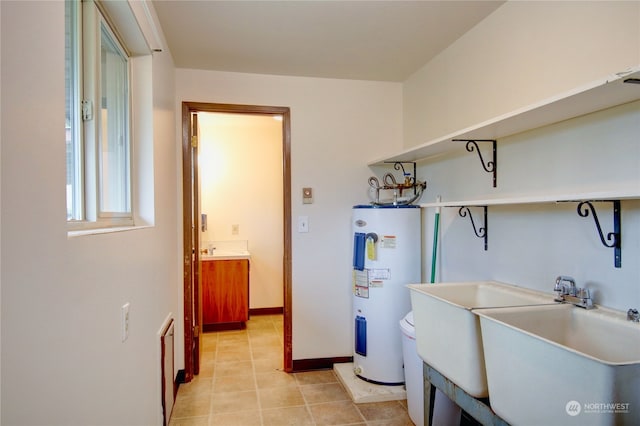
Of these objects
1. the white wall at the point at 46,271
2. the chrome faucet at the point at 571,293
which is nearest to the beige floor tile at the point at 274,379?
the white wall at the point at 46,271

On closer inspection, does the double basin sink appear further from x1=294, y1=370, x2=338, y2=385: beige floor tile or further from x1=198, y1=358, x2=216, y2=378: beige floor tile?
x1=198, y1=358, x2=216, y2=378: beige floor tile

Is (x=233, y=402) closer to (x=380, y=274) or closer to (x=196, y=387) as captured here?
(x=196, y=387)

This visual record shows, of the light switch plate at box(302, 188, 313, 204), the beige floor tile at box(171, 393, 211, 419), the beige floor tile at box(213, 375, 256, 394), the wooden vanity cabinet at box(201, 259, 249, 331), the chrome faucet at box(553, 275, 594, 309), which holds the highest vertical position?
the light switch plate at box(302, 188, 313, 204)

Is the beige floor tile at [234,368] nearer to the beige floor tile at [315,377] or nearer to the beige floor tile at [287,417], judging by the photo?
the beige floor tile at [315,377]

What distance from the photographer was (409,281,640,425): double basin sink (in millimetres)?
860

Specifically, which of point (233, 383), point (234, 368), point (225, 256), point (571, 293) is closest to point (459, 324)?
point (571, 293)

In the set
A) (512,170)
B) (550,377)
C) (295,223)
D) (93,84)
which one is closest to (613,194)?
(550,377)

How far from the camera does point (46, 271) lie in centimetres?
74

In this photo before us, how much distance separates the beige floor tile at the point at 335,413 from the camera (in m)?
2.28

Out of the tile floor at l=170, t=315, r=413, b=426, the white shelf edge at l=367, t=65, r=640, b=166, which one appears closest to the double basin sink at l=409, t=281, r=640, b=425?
the white shelf edge at l=367, t=65, r=640, b=166

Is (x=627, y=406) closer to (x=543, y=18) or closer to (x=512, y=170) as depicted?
(x=512, y=170)

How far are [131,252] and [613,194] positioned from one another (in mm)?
1665

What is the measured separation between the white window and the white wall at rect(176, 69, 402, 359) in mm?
1382

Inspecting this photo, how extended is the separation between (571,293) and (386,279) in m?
1.30
